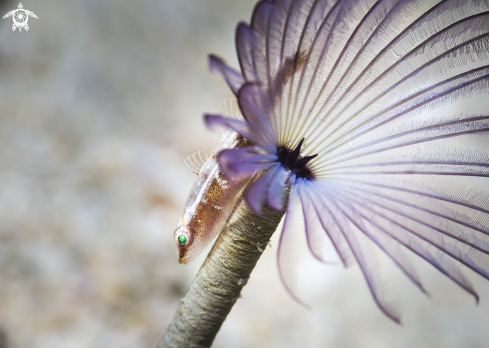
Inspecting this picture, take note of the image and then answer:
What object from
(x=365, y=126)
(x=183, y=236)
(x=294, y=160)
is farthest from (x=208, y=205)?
(x=365, y=126)

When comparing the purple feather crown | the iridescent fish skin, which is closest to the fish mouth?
the iridescent fish skin

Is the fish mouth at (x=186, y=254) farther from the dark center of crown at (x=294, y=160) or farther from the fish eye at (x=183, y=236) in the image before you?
the dark center of crown at (x=294, y=160)

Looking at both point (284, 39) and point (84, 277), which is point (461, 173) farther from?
point (84, 277)

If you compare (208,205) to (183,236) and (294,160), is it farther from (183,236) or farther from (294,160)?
(294,160)

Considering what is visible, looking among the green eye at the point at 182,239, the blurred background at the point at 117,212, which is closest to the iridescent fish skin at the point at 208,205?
the green eye at the point at 182,239

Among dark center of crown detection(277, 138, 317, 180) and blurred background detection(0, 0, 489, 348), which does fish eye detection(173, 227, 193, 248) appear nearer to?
dark center of crown detection(277, 138, 317, 180)

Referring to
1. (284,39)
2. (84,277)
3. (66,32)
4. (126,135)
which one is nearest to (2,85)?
(66,32)
